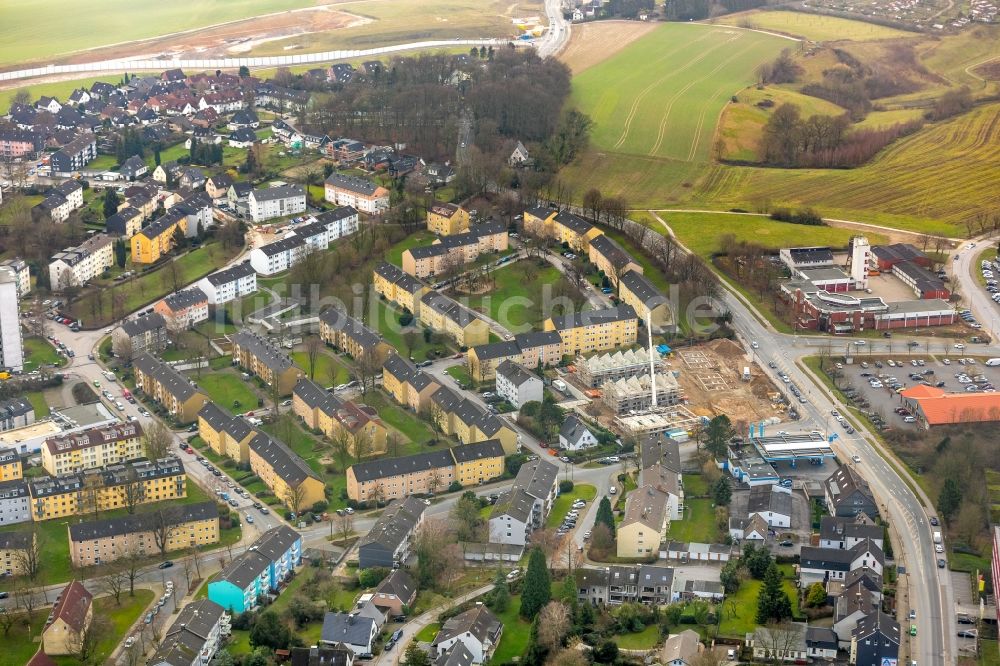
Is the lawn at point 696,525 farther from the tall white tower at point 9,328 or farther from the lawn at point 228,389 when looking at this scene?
the tall white tower at point 9,328

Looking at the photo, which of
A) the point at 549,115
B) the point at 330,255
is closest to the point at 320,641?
the point at 330,255

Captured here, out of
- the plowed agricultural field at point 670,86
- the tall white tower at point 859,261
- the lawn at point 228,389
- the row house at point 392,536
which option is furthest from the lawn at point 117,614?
the plowed agricultural field at point 670,86

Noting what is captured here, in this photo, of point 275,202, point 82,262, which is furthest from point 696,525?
point 275,202

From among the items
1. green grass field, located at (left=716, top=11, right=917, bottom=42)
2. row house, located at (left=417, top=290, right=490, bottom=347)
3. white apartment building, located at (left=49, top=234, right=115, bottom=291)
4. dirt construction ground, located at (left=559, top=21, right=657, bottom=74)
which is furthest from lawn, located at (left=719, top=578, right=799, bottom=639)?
green grass field, located at (left=716, top=11, right=917, bottom=42)

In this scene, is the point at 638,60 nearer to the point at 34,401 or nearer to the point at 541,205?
the point at 541,205

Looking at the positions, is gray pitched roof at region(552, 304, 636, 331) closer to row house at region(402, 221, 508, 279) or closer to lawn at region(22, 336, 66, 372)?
row house at region(402, 221, 508, 279)

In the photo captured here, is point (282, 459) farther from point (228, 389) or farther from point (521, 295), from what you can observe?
point (521, 295)
